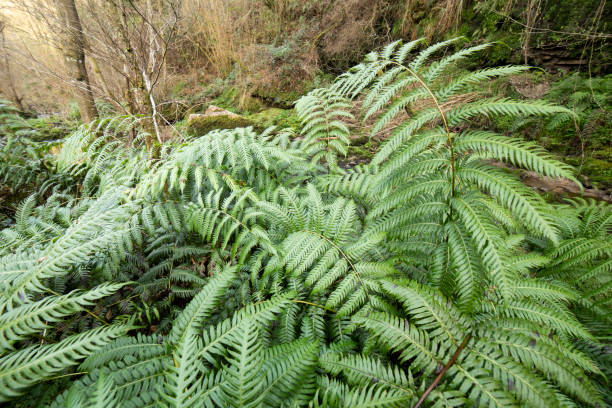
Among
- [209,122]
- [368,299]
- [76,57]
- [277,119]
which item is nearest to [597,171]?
[368,299]

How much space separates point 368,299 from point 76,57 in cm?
585

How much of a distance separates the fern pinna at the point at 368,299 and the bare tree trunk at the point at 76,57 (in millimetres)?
3176

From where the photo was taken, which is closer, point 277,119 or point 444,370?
point 444,370

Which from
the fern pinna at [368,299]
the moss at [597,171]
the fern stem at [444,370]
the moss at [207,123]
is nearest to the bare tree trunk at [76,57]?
the moss at [207,123]

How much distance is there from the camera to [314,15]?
6.58 m

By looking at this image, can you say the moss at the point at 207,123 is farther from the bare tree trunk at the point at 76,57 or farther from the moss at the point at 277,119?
the bare tree trunk at the point at 76,57

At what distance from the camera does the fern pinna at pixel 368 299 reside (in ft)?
2.63

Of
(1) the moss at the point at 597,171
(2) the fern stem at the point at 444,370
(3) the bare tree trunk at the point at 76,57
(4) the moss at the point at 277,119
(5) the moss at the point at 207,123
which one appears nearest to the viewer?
(2) the fern stem at the point at 444,370

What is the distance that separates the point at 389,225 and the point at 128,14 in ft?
13.1

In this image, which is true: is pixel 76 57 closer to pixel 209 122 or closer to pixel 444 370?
pixel 209 122

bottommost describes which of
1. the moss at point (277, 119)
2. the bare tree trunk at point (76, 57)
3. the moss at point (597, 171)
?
the moss at point (597, 171)

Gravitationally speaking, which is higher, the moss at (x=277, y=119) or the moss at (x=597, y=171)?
the moss at (x=277, y=119)

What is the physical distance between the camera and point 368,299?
123cm

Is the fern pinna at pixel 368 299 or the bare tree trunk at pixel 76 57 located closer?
the fern pinna at pixel 368 299
